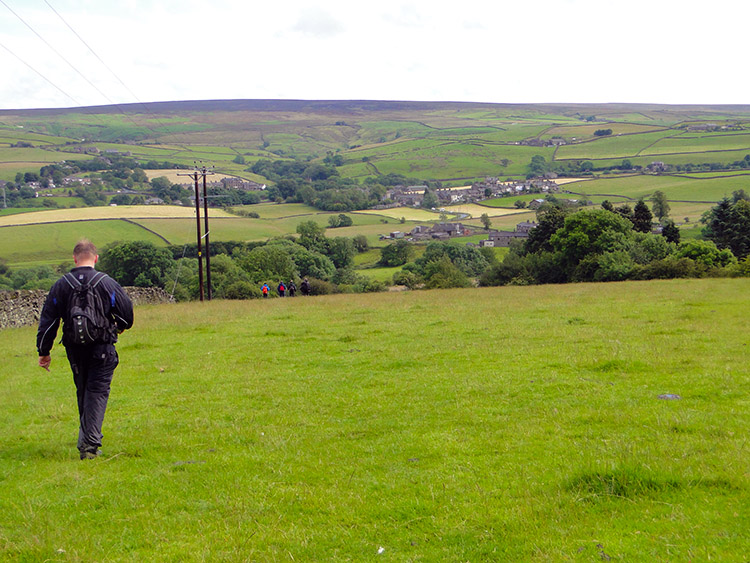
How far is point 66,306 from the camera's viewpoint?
8.84 m

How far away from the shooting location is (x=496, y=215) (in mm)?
161625

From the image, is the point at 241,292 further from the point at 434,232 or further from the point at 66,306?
the point at 434,232

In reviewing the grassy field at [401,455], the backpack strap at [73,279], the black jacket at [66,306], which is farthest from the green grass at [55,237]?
the backpack strap at [73,279]

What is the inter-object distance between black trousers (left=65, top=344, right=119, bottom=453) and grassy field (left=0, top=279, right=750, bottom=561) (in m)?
0.38

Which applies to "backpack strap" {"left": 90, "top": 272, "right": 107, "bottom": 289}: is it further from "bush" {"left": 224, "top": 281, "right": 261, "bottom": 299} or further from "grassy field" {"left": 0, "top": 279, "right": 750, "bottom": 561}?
"bush" {"left": 224, "top": 281, "right": 261, "bottom": 299}

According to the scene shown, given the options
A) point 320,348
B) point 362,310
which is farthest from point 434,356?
point 362,310

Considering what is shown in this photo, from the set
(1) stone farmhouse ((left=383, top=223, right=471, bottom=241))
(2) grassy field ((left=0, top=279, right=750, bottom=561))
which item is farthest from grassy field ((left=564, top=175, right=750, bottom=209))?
(2) grassy field ((left=0, top=279, right=750, bottom=561))

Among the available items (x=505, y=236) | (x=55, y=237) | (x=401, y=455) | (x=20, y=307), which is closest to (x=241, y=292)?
(x=20, y=307)

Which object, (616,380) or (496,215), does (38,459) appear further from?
(496,215)

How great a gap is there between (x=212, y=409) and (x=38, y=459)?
3465mm

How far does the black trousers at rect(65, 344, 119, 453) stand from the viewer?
8.88 meters

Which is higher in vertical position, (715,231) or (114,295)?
(114,295)

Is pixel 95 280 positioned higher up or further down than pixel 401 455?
higher up

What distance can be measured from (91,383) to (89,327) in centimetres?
88
